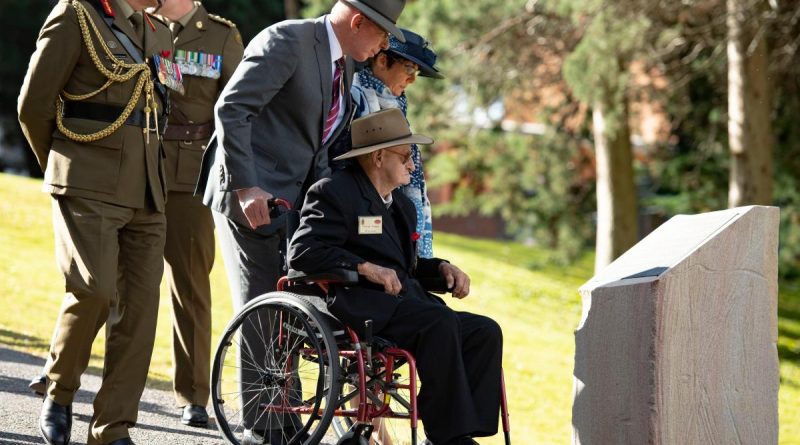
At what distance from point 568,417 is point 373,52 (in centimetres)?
515

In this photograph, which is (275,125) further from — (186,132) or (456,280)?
(186,132)

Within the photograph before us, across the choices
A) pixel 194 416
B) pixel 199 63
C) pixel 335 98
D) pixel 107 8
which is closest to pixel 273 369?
pixel 335 98

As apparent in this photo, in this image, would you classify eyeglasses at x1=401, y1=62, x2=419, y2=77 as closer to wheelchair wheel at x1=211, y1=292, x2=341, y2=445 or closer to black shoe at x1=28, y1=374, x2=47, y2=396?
wheelchair wheel at x1=211, y1=292, x2=341, y2=445

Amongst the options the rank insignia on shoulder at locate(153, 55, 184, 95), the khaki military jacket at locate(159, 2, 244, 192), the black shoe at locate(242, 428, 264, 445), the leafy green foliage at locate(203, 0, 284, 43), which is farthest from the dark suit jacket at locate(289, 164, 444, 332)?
the leafy green foliage at locate(203, 0, 284, 43)

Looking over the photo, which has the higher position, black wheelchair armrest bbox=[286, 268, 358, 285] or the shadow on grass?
black wheelchair armrest bbox=[286, 268, 358, 285]

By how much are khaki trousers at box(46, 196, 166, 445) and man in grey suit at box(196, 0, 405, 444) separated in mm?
332

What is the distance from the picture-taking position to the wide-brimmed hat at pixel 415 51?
5.62 meters

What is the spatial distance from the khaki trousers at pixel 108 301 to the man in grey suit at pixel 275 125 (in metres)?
0.33

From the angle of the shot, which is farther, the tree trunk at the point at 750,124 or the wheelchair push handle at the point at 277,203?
the tree trunk at the point at 750,124

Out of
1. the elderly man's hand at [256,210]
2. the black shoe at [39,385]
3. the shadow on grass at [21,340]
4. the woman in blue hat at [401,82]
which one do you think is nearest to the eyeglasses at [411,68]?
the woman in blue hat at [401,82]

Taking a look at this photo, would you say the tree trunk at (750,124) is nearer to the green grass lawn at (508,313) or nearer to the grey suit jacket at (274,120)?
the green grass lawn at (508,313)

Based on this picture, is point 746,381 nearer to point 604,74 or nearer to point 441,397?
point 441,397

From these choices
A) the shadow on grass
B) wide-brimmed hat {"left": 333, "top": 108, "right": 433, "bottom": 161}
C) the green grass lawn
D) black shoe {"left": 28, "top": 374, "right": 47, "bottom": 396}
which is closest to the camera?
wide-brimmed hat {"left": 333, "top": 108, "right": 433, "bottom": 161}

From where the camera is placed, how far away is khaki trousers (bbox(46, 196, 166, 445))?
490 centimetres
